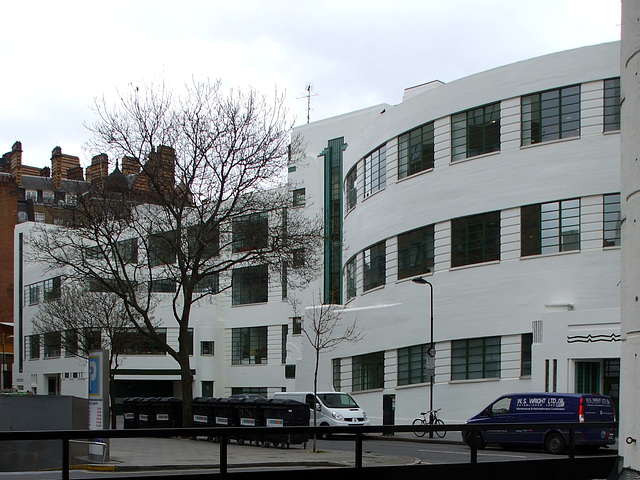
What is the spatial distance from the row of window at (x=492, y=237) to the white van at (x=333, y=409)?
796cm

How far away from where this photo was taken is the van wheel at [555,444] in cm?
916

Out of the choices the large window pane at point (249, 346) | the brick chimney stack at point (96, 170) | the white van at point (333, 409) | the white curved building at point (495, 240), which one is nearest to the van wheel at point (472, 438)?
the white curved building at point (495, 240)

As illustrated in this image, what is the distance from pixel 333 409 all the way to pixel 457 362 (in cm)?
654

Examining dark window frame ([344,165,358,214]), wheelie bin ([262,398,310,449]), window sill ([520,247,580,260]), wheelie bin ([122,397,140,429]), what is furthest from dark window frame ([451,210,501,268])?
wheelie bin ([122,397,140,429])

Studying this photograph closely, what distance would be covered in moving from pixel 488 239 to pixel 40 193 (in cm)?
8595

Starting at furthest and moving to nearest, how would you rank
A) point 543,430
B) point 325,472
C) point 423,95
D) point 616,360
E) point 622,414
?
point 423,95 → point 616,360 → point 543,430 → point 325,472 → point 622,414

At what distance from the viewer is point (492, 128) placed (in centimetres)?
3772

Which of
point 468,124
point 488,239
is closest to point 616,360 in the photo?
point 488,239

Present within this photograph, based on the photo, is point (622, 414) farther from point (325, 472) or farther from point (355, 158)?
point (355, 158)

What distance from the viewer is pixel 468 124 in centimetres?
3878

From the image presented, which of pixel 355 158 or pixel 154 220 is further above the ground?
pixel 355 158

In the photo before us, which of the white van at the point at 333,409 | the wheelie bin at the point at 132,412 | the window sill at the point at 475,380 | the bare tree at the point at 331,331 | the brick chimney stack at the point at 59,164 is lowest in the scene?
the wheelie bin at the point at 132,412

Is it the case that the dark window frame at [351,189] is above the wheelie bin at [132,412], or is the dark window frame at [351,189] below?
above

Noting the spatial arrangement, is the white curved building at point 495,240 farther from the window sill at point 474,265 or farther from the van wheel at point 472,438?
the van wheel at point 472,438
